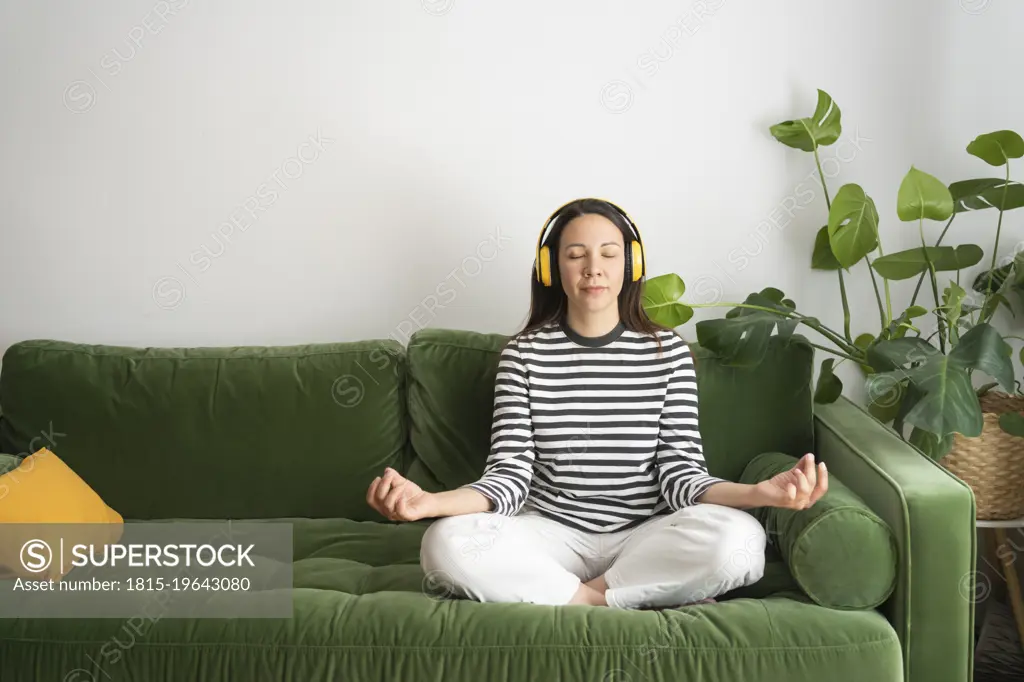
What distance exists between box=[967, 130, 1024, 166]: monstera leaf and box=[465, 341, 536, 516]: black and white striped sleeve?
1211mm

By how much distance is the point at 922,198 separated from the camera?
2.06m

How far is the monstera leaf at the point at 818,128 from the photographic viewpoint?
2.24 meters

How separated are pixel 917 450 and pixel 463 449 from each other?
0.99 m

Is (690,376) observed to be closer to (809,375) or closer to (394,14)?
(809,375)

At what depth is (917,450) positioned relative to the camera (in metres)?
1.80

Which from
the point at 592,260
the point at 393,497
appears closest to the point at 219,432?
the point at 393,497

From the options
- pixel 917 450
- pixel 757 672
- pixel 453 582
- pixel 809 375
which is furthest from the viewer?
pixel 809 375

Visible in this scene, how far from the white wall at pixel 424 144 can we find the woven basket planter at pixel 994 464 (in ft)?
1.46

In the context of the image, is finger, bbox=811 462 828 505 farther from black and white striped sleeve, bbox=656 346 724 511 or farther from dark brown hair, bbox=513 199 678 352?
dark brown hair, bbox=513 199 678 352

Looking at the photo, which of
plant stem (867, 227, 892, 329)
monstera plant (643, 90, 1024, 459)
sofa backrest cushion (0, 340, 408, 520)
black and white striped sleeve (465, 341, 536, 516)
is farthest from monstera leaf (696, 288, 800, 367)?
sofa backrest cushion (0, 340, 408, 520)

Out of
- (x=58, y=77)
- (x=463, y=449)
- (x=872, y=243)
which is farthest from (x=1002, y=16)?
(x=58, y=77)

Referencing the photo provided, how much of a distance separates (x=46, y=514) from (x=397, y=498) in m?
0.80

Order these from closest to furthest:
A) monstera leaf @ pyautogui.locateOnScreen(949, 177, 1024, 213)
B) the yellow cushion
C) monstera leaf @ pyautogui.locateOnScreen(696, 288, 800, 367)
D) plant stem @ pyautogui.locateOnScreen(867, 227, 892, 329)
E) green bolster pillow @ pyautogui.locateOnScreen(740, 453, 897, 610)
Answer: green bolster pillow @ pyautogui.locateOnScreen(740, 453, 897, 610), the yellow cushion, monstera leaf @ pyautogui.locateOnScreen(696, 288, 800, 367), monstera leaf @ pyautogui.locateOnScreen(949, 177, 1024, 213), plant stem @ pyautogui.locateOnScreen(867, 227, 892, 329)

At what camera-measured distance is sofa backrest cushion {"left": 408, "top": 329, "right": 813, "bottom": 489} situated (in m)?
Result: 2.07
